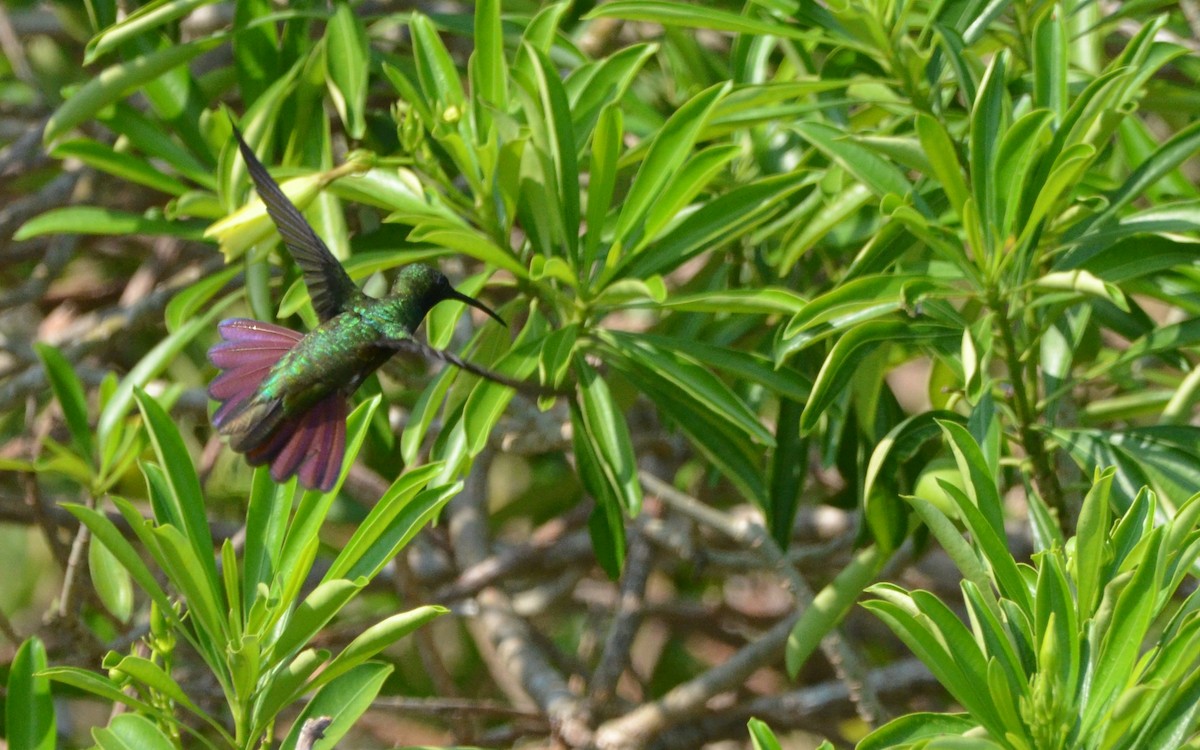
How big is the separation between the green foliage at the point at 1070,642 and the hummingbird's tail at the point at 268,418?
66 cm

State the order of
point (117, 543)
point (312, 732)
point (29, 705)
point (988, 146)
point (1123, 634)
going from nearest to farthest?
point (1123, 634)
point (312, 732)
point (117, 543)
point (29, 705)
point (988, 146)

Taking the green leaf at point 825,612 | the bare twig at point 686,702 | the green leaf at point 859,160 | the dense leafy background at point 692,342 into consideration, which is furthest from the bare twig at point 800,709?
the green leaf at point 859,160

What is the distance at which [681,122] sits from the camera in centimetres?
180

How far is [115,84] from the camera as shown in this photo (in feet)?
6.96

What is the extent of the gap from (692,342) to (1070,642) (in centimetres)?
76

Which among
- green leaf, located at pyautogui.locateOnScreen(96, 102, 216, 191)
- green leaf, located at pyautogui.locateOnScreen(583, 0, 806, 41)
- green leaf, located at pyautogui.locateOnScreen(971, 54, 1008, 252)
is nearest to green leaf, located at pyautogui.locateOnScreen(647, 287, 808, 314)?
green leaf, located at pyautogui.locateOnScreen(971, 54, 1008, 252)

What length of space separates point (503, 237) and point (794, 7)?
481mm

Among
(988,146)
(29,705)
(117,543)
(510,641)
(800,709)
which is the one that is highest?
(988,146)

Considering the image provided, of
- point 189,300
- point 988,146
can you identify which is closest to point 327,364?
point 189,300

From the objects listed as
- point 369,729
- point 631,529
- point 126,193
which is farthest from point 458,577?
point 126,193

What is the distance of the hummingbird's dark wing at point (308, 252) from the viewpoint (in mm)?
1694

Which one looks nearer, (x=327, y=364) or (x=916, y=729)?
(x=916, y=729)

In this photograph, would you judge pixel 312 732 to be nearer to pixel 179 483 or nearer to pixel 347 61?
pixel 179 483

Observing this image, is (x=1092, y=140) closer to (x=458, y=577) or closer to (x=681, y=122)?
(x=681, y=122)
